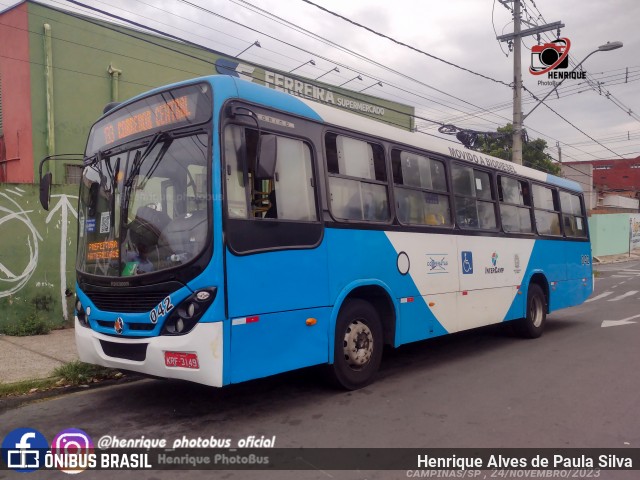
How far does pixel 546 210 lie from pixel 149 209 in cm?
791

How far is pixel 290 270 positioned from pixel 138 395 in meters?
2.41

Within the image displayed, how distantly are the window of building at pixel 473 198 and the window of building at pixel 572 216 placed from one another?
316 cm

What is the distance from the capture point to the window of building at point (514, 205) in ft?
29.2

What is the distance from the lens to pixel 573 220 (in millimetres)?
11281

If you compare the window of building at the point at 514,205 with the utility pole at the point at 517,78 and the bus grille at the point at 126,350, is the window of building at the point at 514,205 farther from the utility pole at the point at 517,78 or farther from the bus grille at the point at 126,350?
the utility pole at the point at 517,78

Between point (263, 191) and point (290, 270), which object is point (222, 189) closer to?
point (263, 191)

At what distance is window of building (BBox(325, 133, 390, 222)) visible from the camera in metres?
5.88

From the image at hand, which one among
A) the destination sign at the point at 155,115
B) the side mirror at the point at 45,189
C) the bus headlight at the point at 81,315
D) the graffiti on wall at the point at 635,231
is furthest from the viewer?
the graffiti on wall at the point at 635,231

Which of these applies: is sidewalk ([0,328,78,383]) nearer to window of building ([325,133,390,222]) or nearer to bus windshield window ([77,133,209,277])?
bus windshield window ([77,133,209,277])

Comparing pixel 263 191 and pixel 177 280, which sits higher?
pixel 263 191

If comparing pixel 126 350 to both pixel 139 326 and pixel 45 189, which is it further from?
pixel 45 189

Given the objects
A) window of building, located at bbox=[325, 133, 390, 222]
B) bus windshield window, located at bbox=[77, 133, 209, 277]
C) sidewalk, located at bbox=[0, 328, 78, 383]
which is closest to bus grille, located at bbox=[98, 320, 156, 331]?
bus windshield window, located at bbox=[77, 133, 209, 277]

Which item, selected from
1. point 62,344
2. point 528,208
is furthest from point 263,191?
point 528,208

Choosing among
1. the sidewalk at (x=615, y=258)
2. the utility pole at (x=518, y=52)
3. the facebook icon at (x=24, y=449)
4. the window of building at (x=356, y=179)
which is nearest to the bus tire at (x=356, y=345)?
the window of building at (x=356, y=179)
